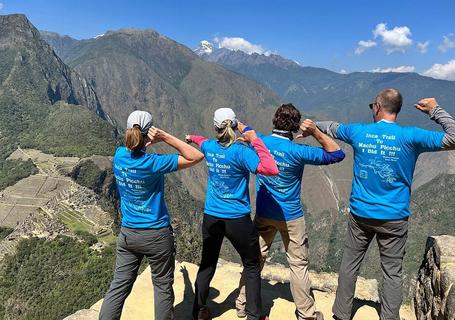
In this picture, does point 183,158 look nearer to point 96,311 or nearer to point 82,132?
point 96,311

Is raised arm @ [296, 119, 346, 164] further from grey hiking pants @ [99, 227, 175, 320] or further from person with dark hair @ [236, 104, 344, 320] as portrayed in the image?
grey hiking pants @ [99, 227, 175, 320]

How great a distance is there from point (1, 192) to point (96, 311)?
391 feet

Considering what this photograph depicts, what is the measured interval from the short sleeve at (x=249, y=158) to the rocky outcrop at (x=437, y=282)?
4.16m

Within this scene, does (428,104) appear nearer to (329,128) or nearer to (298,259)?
(329,128)

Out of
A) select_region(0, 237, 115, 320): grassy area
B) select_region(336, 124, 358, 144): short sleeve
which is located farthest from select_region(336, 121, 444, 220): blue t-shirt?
select_region(0, 237, 115, 320): grassy area

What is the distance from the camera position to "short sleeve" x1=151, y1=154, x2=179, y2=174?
6617 mm

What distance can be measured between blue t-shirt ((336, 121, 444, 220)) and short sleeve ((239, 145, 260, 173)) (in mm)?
1941

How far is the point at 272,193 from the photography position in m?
7.77

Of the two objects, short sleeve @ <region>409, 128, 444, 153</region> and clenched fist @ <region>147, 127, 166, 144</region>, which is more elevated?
short sleeve @ <region>409, 128, 444, 153</region>

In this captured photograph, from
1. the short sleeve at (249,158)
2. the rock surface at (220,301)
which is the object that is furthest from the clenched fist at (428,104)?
the rock surface at (220,301)

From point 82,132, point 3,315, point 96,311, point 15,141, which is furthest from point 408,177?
point 15,141

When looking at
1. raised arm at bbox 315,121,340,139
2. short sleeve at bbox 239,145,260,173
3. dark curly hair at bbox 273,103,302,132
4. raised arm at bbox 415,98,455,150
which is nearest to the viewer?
raised arm at bbox 415,98,455,150

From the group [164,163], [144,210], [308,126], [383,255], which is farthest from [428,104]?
[144,210]

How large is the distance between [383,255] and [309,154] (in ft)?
7.66
